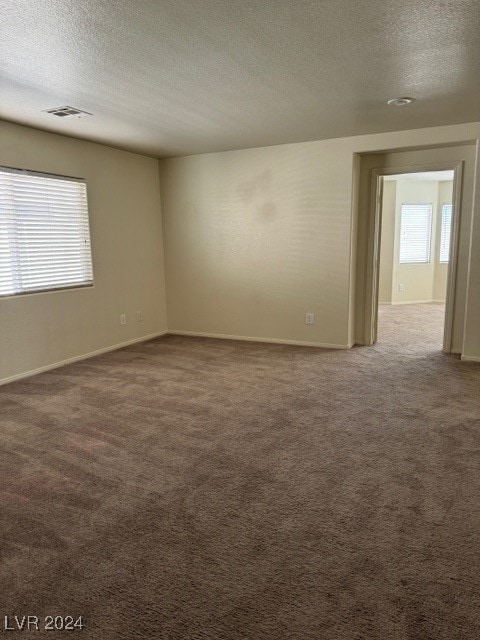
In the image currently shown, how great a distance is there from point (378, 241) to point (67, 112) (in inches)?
141

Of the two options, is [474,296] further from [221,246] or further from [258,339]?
[221,246]

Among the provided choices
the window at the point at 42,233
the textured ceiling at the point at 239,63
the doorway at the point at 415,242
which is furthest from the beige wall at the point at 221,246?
the doorway at the point at 415,242

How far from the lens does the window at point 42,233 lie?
13.7ft

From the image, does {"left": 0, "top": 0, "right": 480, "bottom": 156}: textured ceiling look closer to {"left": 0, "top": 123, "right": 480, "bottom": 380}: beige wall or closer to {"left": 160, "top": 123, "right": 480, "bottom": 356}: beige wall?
{"left": 0, "top": 123, "right": 480, "bottom": 380}: beige wall

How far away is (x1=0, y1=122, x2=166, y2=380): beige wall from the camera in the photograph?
4309mm

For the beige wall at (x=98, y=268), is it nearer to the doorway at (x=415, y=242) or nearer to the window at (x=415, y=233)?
the doorway at (x=415, y=242)

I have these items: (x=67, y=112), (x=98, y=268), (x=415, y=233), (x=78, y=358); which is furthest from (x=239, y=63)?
(x=415, y=233)

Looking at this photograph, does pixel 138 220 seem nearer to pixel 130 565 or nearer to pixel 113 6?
pixel 113 6

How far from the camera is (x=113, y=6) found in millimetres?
2135

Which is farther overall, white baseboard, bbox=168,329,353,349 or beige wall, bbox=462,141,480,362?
white baseboard, bbox=168,329,353,349

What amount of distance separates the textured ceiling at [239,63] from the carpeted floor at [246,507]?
241cm

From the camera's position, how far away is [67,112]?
12.4 ft

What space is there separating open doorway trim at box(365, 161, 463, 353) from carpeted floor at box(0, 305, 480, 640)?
109cm

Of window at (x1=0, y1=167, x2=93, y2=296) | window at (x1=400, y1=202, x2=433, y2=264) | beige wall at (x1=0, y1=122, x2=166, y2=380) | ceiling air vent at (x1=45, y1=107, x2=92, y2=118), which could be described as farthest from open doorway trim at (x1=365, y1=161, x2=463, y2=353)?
window at (x1=400, y1=202, x2=433, y2=264)
